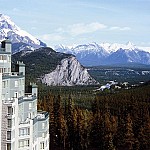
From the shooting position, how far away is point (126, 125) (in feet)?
179

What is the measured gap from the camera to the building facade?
104 feet

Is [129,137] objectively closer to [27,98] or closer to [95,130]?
[95,130]

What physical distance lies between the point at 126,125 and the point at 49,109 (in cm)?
1222

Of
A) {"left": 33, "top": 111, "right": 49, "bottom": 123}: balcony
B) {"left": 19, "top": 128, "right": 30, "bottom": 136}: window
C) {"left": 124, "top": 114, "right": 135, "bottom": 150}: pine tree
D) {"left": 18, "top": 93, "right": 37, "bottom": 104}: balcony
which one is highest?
{"left": 18, "top": 93, "right": 37, "bottom": 104}: balcony

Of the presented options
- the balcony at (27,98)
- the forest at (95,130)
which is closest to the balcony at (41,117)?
the balcony at (27,98)

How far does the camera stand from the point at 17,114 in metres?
33.1

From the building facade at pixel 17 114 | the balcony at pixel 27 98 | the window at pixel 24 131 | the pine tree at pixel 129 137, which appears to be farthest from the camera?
the pine tree at pixel 129 137

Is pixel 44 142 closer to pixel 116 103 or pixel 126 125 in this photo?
pixel 126 125

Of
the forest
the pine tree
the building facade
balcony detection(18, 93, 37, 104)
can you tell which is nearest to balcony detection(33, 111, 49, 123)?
the building facade

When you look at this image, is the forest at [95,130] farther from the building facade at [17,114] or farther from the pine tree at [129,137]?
the building facade at [17,114]

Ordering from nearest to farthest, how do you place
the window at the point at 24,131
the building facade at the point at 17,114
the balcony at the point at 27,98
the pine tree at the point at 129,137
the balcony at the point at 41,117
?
the building facade at the point at 17,114
the window at the point at 24,131
the balcony at the point at 27,98
the balcony at the point at 41,117
the pine tree at the point at 129,137

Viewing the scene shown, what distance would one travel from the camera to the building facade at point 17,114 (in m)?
31.7

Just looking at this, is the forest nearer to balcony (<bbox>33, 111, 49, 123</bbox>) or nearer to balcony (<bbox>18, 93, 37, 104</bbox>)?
balcony (<bbox>33, 111, 49, 123</bbox>)

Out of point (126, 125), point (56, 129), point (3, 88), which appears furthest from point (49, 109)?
point (3, 88)
